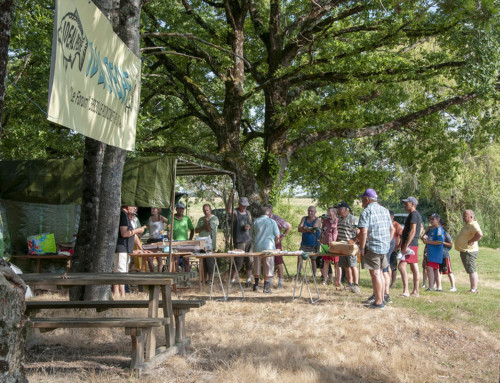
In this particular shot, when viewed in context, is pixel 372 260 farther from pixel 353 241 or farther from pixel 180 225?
pixel 180 225

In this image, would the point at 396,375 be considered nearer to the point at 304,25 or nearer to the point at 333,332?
the point at 333,332

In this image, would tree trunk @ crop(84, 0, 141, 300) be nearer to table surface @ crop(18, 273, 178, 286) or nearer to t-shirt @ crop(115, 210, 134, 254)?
t-shirt @ crop(115, 210, 134, 254)

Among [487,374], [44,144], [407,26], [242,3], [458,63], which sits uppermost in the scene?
[242,3]

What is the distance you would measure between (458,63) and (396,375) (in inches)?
377

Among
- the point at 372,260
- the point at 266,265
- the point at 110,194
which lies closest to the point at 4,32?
the point at 110,194

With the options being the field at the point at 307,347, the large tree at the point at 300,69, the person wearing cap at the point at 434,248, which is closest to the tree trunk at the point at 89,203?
the field at the point at 307,347

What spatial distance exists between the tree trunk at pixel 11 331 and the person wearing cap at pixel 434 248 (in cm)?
956

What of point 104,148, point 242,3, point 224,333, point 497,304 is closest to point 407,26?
point 242,3

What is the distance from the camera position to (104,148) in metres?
9.34

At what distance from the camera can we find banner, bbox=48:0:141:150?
16.2 feet

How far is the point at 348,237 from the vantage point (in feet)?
39.5

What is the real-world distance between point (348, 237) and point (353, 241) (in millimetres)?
1970

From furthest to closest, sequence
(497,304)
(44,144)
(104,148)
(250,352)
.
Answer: (44,144)
(497,304)
(104,148)
(250,352)

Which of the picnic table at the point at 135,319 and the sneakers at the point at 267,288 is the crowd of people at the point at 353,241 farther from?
the picnic table at the point at 135,319
